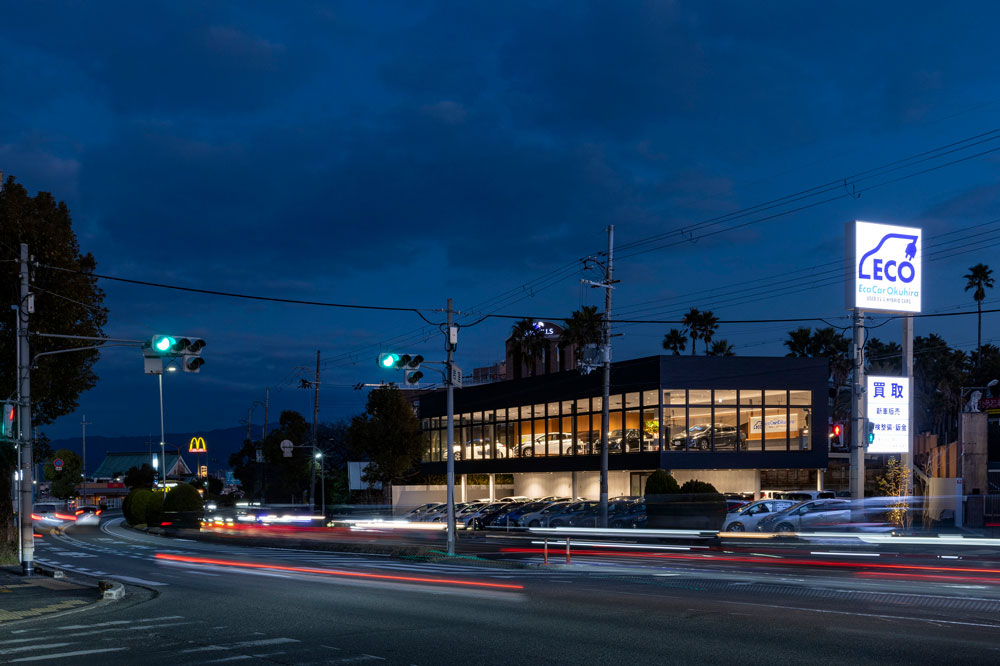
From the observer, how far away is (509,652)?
11.1 m

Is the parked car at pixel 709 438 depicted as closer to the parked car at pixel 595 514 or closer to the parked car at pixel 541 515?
the parked car at pixel 541 515

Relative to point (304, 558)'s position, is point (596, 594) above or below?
above

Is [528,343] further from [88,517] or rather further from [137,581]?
[137,581]

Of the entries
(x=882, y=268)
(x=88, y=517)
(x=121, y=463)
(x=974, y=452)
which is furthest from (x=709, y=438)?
(x=121, y=463)

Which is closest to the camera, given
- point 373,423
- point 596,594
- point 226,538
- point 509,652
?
point 509,652

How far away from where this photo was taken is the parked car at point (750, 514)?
1560 inches

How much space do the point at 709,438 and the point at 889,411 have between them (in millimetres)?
18702

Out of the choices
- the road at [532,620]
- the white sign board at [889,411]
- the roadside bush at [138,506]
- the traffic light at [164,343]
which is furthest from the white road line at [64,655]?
the roadside bush at [138,506]

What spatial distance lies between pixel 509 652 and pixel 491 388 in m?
59.9

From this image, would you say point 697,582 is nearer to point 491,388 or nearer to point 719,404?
point 719,404

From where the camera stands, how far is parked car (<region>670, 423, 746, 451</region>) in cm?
5484

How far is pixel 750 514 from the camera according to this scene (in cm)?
4012

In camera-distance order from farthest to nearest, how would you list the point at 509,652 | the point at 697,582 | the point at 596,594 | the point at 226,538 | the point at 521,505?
the point at 521,505 → the point at 226,538 → the point at 697,582 → the point at 596,594 → the point at 509,652

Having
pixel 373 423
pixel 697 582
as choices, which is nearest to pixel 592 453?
pixel 373 423
